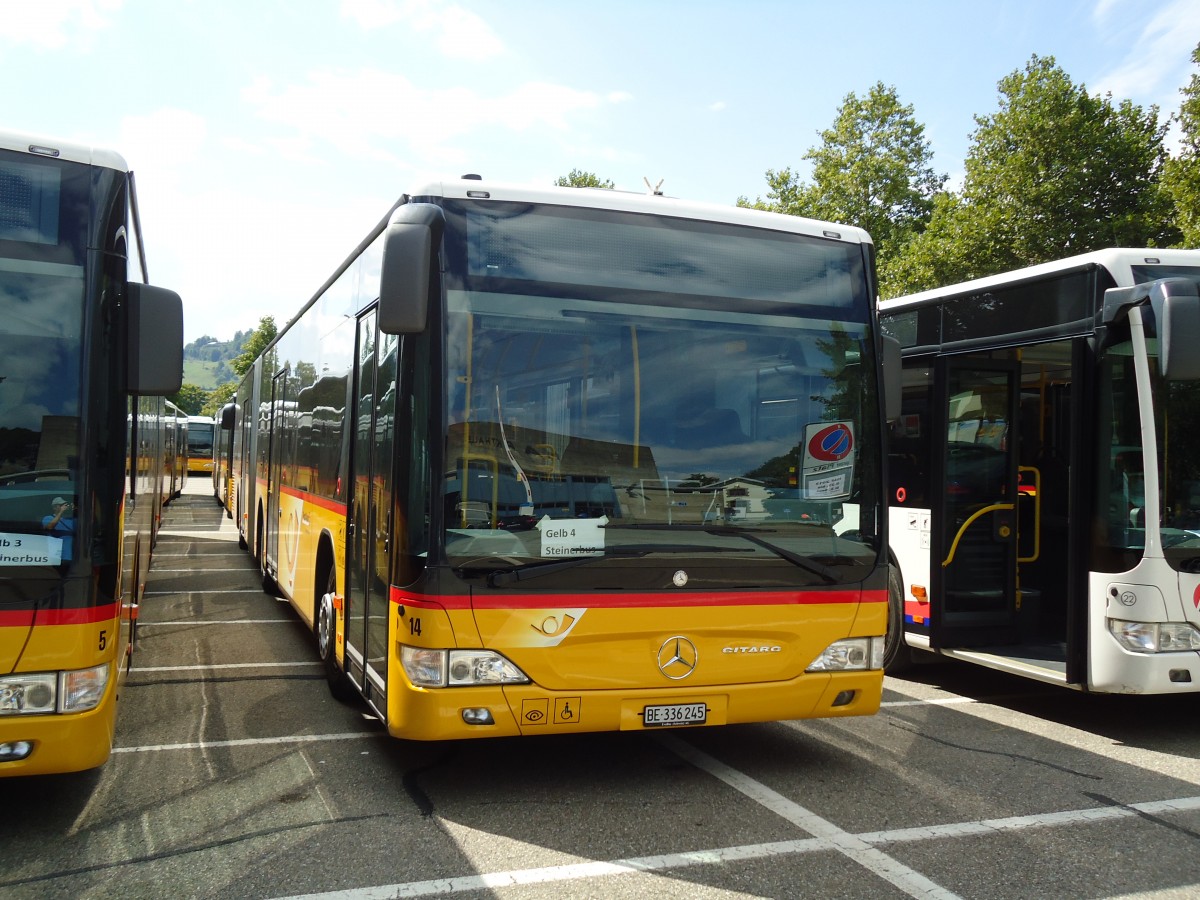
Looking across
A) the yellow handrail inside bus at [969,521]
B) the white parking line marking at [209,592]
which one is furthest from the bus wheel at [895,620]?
the white parking line marking at [209,592]

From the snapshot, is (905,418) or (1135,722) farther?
(905,418)

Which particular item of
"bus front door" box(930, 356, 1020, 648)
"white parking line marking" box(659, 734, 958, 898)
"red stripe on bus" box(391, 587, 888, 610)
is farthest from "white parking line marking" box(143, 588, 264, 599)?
"red stripe on bus" box(391, 587, 888, 610)

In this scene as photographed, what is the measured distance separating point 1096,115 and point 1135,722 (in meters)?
23.2

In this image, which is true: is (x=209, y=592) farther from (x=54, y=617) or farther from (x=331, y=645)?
(x=54, y=617)

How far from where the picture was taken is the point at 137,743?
240 inches

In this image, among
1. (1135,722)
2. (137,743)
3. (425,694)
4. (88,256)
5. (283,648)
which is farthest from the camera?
A: (283,648)

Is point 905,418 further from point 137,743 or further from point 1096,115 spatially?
point 1096,115

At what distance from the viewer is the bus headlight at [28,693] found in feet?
13.8

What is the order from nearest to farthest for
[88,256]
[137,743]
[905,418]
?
1. [88,256]
2. [137,743]
3. [905,418]

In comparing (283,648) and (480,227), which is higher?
(480,227)

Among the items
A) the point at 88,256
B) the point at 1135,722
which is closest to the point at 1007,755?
the point at 1135,722

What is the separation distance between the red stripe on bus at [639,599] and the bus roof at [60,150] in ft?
7.51

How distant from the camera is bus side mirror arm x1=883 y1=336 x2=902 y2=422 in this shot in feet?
18.8

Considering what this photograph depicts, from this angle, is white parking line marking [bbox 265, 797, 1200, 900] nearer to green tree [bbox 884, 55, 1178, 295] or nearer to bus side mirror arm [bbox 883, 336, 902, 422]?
bus side mirror arm [bbox 883, 336, 902, 422]
